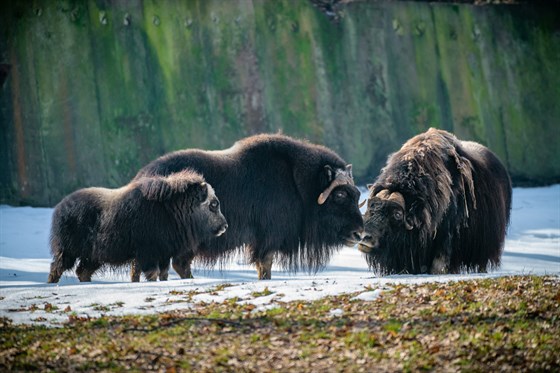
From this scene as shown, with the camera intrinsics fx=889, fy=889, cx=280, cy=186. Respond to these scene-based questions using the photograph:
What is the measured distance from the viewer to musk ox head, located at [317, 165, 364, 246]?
7.96m

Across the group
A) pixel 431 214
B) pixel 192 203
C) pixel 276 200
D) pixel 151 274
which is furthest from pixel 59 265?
pixel 431 214

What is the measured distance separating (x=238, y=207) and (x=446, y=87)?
18.9 feet

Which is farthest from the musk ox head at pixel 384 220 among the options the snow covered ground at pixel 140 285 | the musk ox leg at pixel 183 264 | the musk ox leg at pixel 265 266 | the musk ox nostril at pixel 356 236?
the musk ox leg at pixel 183 264

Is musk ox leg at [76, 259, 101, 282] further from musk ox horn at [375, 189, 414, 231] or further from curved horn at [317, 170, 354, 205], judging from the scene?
musk ox horn at [375, 189, 414, 231]

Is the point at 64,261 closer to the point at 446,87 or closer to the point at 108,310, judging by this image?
the point at 108,310

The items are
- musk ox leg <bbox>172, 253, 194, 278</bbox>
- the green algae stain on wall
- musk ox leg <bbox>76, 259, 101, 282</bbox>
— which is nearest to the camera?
musk ox leg <bbox>76, 259, 101, 282</bbox>

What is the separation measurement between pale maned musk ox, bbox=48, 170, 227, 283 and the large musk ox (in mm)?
1382

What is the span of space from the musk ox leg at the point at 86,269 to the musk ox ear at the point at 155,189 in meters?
0.71

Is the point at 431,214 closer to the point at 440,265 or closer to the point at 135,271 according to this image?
the point at 440,265

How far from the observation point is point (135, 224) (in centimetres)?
716

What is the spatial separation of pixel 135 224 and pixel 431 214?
2354 millimetres

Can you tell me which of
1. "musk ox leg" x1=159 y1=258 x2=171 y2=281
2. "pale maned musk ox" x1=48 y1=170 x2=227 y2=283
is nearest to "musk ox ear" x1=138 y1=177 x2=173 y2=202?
"pale maned musk ox" x1=48 y1=170 x2=227 y2=283

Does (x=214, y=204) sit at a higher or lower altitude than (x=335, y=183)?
lower

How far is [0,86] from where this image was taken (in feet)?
34.0
